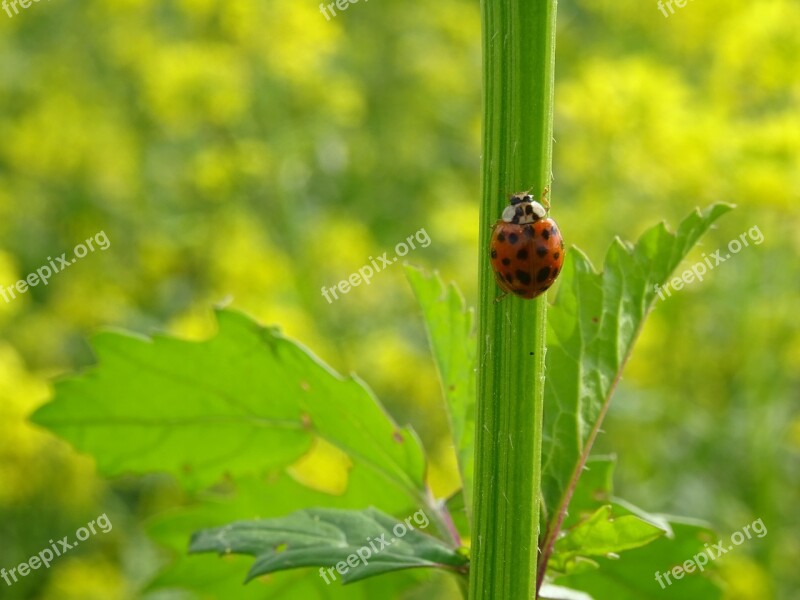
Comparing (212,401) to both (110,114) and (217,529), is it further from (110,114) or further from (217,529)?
(110,114)

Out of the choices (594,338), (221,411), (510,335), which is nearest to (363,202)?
(221,411)

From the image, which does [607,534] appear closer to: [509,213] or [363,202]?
[509,213]

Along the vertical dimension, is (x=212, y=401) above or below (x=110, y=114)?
below

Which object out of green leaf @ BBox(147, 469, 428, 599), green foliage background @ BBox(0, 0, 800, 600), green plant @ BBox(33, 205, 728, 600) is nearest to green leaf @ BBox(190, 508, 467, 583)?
green plant @ BBox(33, 205, 728, 600)

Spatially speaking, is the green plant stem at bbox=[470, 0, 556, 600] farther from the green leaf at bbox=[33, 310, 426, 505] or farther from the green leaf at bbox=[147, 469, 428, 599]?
the green leaf at bbox=[147, 469, 428, 599]

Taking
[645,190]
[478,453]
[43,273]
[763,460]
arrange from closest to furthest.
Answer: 1. [478,453]
2. [763,460]
3. [645,190]
4. [43,273]

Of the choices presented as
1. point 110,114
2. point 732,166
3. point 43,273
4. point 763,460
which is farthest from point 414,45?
point 763,460

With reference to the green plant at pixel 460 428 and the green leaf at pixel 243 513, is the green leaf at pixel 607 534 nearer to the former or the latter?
the green plant at pixel 460 428
